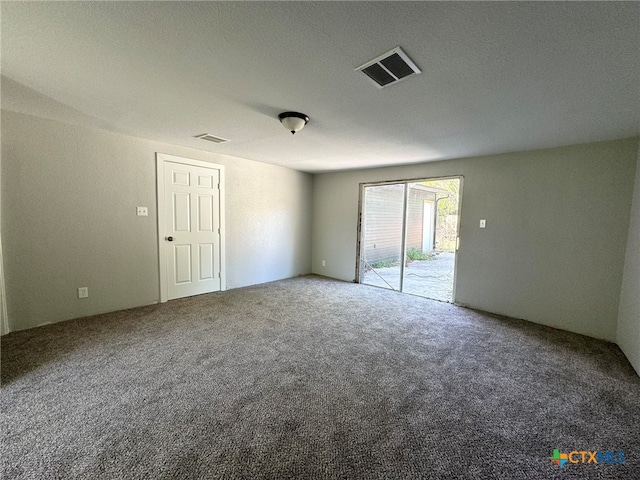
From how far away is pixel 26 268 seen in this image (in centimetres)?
282

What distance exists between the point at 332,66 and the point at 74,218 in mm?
3373

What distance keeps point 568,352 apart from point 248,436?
3.13 meters

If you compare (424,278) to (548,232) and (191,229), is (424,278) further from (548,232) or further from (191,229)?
(191,229)

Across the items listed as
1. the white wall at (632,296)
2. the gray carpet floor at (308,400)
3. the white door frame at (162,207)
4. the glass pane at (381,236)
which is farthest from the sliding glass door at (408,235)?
the white door frame at (162,207)

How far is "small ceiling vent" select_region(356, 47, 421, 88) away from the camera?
1.56 meters

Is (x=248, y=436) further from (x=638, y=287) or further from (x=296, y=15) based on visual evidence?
(x=638, y=287)

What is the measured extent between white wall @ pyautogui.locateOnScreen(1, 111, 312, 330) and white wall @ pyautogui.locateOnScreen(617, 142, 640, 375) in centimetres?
514

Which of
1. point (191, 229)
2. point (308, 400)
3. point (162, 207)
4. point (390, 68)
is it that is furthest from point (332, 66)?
point (191, 229)

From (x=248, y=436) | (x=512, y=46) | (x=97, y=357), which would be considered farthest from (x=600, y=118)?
(x=97, y=357)

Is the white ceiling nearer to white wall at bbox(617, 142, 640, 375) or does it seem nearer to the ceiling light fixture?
the ceiling light fixture

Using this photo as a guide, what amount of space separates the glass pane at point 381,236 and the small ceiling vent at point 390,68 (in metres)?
3.23

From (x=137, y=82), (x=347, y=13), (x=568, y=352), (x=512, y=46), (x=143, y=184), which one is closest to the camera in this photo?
(x=347, y=13)

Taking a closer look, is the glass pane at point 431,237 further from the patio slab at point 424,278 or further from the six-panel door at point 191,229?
the six-panel door at point 191,229

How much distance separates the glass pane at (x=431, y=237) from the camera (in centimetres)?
445
